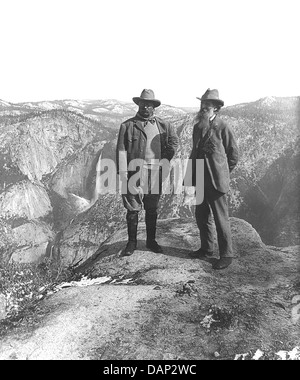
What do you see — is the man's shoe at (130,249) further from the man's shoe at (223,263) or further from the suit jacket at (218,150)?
the suit jacket at (218,150)

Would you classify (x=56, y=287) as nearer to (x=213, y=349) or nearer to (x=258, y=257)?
(x=213, y=349)

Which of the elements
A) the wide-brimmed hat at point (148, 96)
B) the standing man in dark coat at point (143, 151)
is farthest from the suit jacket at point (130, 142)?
the wide-brimmed hat at point (148, 96)

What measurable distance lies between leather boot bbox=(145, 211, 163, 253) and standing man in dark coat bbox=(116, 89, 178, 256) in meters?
0.10

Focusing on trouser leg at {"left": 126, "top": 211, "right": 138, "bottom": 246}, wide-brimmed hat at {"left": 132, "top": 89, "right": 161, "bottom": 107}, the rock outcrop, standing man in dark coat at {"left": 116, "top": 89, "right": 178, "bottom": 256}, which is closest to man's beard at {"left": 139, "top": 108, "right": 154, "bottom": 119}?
standing man in dark coat at {"left": 116, "top": 89, "right": 178, "bottom": 256}

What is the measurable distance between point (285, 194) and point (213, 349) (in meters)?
16.8

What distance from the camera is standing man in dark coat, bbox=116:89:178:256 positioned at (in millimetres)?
5250

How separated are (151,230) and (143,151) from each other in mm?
1304

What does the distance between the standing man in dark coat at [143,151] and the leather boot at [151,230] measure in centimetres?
10

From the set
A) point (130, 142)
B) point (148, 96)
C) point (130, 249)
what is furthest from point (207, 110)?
point (130, 249)

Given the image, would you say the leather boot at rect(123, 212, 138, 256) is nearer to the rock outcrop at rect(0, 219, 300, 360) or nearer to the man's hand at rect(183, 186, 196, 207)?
the rock outcrop at rect(0, 219, 300, 360)

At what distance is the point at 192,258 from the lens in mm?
5465

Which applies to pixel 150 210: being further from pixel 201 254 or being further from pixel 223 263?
pixel 223 263
